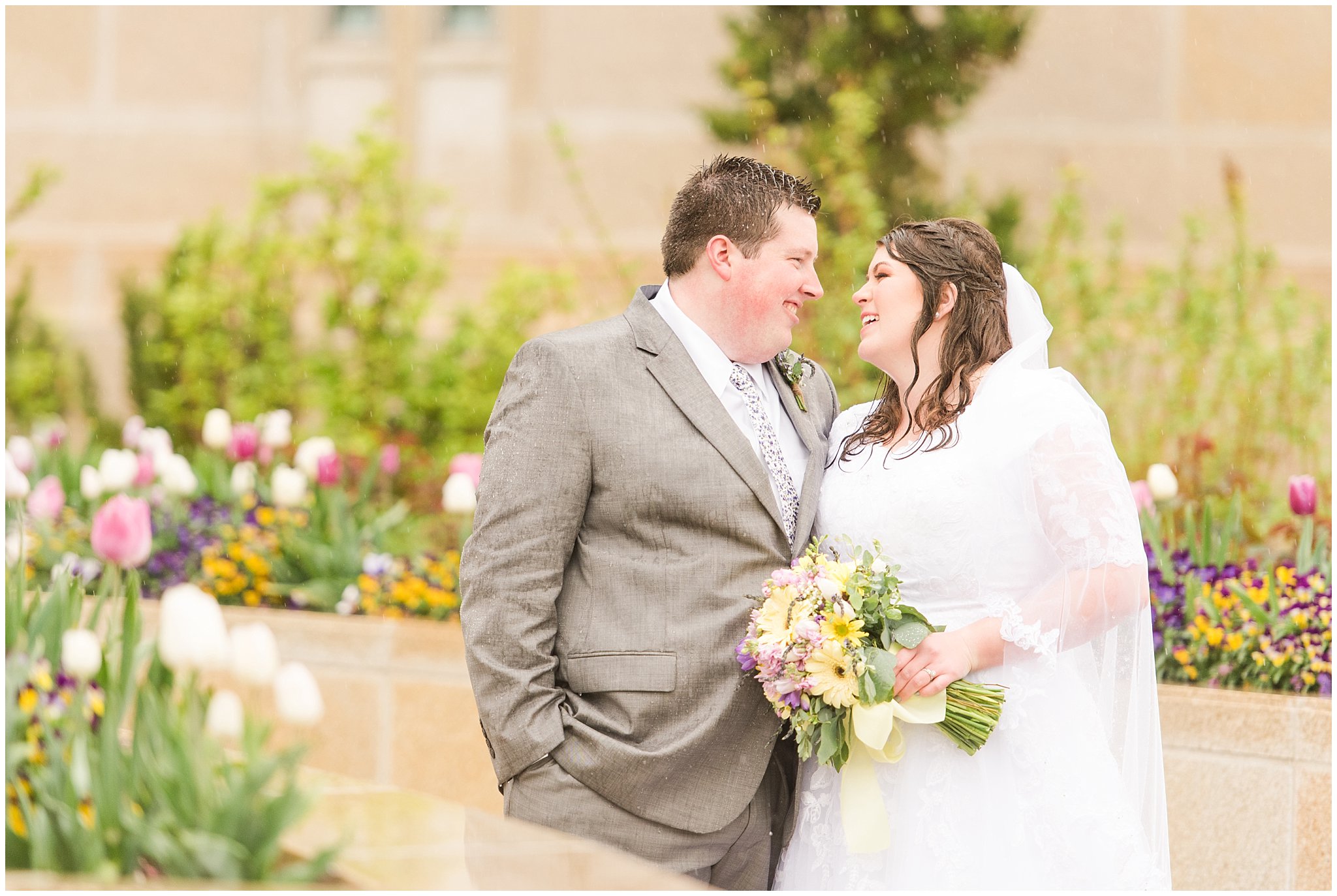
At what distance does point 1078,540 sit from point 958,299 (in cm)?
70

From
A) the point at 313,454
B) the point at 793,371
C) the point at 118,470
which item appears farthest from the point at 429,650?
the point at 793,371

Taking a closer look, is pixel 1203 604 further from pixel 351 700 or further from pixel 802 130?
pixel 802 130

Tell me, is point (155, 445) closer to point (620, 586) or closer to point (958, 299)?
point (620, 586)

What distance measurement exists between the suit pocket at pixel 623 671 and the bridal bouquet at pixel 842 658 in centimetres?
17

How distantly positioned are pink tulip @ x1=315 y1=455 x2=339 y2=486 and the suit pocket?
322 cm

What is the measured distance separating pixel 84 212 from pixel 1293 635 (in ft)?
32.1

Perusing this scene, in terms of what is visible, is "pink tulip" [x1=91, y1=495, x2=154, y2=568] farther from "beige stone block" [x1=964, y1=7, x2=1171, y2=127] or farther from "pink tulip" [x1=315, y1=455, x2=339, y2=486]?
"beige stone block" [x1=964, y1=7, x2=1171, y2=127]

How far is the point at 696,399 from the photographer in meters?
3.11

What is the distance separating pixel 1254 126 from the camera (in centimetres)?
959

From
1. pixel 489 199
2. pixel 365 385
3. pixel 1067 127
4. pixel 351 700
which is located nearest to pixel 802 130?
pixel 1067 127

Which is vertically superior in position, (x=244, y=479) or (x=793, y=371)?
(x=793, y=371)

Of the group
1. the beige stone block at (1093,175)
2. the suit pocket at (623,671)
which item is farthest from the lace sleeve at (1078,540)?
the beige stone block at (1093,175)

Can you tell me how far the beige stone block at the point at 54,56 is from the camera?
35.2ft

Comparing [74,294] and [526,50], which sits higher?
[526,50]
